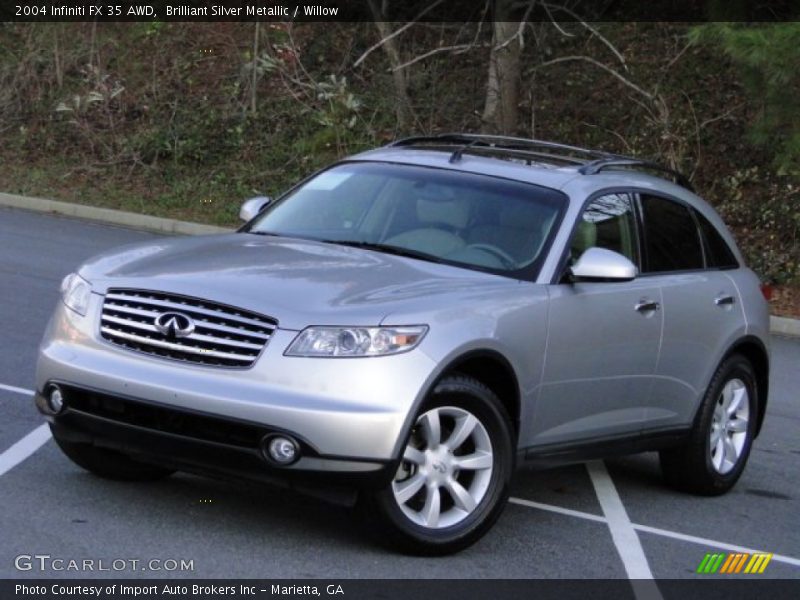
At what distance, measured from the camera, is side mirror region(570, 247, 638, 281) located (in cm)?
671

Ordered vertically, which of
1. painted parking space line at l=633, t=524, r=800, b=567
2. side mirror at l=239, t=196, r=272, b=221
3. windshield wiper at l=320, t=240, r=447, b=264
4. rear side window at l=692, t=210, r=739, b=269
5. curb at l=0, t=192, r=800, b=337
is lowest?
curb at l=0, t=192, r=800, b=337

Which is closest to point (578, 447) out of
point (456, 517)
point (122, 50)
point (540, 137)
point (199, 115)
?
point (456, 517)

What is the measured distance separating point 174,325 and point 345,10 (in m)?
20.5

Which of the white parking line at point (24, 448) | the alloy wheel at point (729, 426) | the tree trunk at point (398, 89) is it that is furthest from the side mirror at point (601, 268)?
the tree trunk at point (398, 89)

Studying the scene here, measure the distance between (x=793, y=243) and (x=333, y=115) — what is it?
301 inches

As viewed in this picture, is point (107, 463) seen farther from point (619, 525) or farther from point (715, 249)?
point (715, 249)

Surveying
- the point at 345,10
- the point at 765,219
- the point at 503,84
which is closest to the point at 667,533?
the point at 765,219

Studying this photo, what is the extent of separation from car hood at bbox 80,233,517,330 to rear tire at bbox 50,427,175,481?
87cm

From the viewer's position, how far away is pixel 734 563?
22.0ft

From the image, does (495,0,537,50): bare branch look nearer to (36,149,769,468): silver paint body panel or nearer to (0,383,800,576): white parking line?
(36,149,769,468): silver paint body panel

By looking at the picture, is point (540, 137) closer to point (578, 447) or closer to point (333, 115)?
point (333, 115)

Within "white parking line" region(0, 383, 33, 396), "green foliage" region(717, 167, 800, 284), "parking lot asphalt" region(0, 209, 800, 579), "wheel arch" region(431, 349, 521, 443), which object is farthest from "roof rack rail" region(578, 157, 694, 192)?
"green foliage" region(717, 167, 800, 284)

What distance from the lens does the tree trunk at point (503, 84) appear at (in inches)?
840
